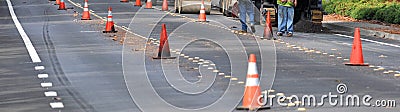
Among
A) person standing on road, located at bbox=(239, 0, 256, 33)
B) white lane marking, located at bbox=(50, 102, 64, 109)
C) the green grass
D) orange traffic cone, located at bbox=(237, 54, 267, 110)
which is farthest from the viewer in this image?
the green grass

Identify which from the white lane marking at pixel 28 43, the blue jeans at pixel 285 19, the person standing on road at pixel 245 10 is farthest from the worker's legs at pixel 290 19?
the white lane marking at pixel 28 43

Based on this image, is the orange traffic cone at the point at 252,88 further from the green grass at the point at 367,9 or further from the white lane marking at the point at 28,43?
the green grass at the point at 367,9

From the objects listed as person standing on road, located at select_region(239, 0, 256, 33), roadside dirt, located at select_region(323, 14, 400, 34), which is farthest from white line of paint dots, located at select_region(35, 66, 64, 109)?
roadside dirt, located at select_region(323, 14, 400, 34)

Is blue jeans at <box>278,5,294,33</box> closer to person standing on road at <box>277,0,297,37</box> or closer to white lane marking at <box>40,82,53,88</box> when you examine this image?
person standing on road at <box>277,0,297,37</box>

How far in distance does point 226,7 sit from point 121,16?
3.75m

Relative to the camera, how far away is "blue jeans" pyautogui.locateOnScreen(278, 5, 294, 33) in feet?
77.0

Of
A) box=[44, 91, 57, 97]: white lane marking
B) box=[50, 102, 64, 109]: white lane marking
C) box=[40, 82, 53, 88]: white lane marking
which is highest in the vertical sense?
box=[50, 102, 64, 109]: white lane marking

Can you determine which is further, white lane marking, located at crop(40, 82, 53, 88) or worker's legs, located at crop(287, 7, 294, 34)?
worker's legs, located at crop(287, 7, 294, 34)

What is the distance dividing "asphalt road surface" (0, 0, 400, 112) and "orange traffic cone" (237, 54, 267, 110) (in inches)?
15.4

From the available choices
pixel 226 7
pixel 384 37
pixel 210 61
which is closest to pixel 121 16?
pixel 226 7

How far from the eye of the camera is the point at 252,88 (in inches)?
400

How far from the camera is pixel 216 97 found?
461 inches

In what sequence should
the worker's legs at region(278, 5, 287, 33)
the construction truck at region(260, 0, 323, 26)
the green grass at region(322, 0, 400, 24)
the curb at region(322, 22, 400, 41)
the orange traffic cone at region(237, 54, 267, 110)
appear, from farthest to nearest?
1. the green grass at region(322, 0, 400, 24)
2. the construction truck at region(260, 0, 323, 26)
3. the curb at region(322, 22, 400, 41)
4. the worker's legs at region(278, 5, 287, 33)
5. the orange traffic cone at region(237, 54, 267, 110)

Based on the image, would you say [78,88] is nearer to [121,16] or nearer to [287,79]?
[287,79]
